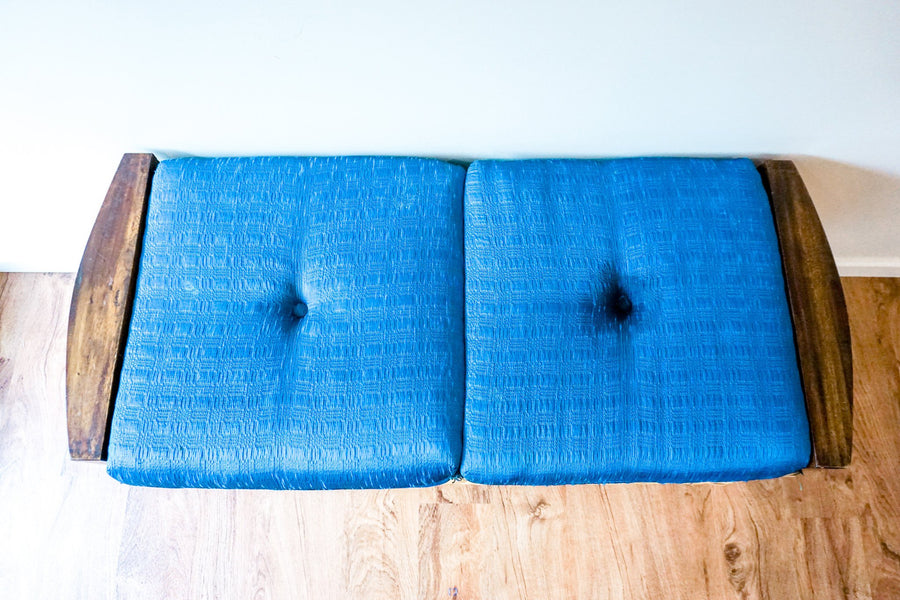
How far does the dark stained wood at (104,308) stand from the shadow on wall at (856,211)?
94cm

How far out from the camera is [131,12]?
0.62 meters

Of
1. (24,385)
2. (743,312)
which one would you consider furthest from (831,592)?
(24,385)

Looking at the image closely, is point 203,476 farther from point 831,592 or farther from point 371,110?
point 831,592

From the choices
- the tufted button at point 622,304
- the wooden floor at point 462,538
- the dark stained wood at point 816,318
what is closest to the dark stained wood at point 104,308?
the wooden floor at point 462,538

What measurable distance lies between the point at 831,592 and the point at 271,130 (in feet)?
4.01

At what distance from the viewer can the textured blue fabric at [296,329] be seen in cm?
68

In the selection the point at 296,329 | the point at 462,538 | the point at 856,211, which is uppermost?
the point at 856,211

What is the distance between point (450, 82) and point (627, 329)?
15.1 inches

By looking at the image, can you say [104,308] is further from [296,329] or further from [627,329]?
[627,329]

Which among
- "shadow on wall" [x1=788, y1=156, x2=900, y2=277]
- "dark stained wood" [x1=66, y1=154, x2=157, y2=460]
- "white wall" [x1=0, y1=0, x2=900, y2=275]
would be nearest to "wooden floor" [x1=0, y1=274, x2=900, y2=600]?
"shadow on wall" [x1=788, y1=156, x2=900, y2=277]

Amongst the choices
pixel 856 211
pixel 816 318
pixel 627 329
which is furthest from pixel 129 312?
pixel 856 211

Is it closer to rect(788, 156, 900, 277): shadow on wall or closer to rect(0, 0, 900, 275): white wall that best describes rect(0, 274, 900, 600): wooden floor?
rect(788, 156, 900, 277): shadow on wall

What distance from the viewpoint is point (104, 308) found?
2.41 ft

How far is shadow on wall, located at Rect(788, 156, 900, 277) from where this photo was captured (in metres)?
0.84
